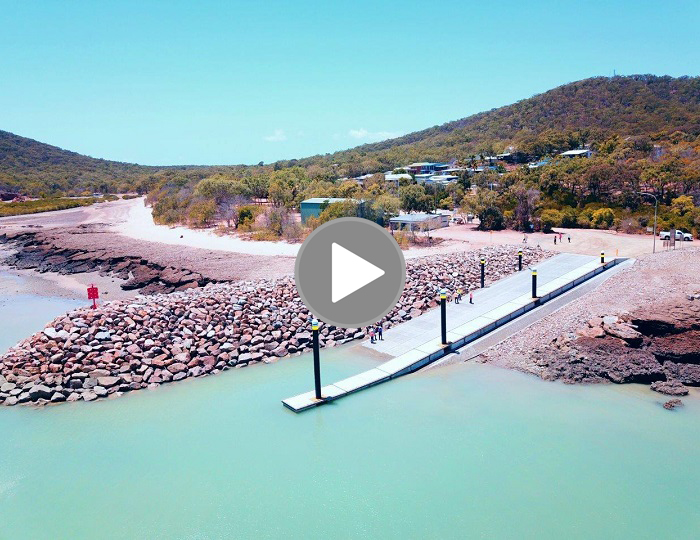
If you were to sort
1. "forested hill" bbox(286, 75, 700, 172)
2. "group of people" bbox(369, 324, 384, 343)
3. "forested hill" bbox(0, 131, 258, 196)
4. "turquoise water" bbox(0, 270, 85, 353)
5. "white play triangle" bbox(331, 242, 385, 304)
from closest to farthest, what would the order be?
1. "white play triangle" bbox(331, 242, 385, 304)
2. "group of people" bbox(369, 324, 384, 343)
3. "turquoise water" bbox(0, 270, 85, 353)
4. "forested hill" bbox(286, 75, 700, 172)
5. "forested hill" bbox(0, 131, 258, 196)

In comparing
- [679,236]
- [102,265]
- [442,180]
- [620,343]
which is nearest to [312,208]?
[102,265]

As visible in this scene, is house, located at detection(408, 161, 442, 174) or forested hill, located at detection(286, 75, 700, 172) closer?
forested hill, located at detection(286, 75, 700, 172)

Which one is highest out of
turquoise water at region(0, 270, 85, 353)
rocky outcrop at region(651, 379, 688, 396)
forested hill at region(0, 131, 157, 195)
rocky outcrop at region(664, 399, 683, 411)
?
forested hill at region(0, 131, 157, 195)

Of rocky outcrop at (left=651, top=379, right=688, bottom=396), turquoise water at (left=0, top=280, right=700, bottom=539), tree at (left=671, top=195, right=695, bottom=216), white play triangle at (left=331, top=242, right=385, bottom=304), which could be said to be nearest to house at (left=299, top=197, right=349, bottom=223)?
tree at (left=671, top=195, right=695, bottom=216)

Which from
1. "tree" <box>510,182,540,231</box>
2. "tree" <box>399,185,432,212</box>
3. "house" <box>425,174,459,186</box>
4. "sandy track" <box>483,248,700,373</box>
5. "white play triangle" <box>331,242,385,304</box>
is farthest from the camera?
"house" <box>425,174,459,186</box>

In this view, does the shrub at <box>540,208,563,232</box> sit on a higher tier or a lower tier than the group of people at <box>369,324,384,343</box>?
higher

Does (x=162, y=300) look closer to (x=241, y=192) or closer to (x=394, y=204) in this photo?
(x=394, y=204)

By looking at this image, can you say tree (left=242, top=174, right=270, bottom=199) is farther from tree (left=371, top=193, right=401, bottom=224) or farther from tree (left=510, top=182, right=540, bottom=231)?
tree (left=510, top=182, right=540, bottom=231)

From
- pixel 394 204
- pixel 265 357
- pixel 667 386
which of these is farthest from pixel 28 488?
pixel 394 204

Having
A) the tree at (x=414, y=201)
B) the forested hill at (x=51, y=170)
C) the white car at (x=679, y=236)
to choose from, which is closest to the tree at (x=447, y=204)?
the tree at (x=414, y=201)
